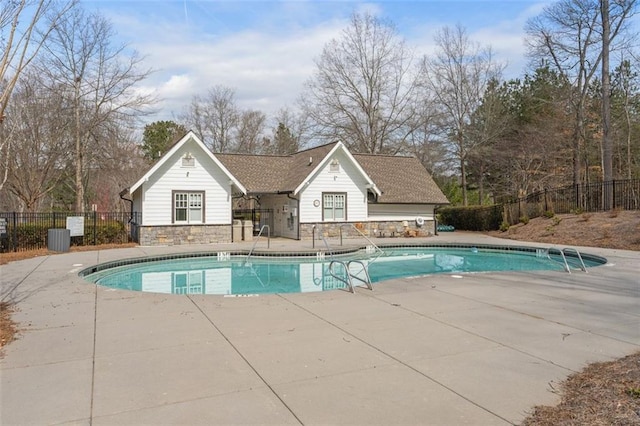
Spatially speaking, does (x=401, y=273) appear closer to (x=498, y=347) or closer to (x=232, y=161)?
(x=498, y=347)

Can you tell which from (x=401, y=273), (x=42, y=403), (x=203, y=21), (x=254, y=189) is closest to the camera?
(x=42, y=403)

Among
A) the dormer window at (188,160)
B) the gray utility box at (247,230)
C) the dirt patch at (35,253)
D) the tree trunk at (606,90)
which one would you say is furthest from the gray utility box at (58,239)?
the tree trunk at (606,90)

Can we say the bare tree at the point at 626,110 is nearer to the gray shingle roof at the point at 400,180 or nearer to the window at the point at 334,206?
the gray shingle roof at the point at 400,180

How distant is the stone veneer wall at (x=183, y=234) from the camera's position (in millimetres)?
19500

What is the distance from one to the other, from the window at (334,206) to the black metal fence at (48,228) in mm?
9755

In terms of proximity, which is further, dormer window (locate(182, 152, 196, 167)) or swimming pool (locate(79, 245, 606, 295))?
dormer window (locate(182, 152, 196, 167))

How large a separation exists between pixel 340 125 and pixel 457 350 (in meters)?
33.9

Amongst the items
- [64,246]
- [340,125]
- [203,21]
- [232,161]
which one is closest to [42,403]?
[203,21]

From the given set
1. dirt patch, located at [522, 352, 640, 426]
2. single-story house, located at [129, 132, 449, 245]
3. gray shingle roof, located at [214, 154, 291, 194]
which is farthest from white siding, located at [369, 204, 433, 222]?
→ dirt patch, located at [522, 352, 640, 426]

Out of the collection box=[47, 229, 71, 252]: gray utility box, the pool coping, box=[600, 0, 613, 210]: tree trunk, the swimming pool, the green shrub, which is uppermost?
box=[600, 0, 613, 210]: tree trunk

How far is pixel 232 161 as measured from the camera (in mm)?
24750

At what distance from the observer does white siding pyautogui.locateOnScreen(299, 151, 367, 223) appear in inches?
897

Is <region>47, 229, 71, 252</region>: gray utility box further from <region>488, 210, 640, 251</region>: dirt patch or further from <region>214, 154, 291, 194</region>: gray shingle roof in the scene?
<region>488, 210, 640, 251</region>: dirt patch

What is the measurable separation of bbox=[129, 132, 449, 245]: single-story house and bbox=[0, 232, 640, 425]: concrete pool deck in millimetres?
11030
